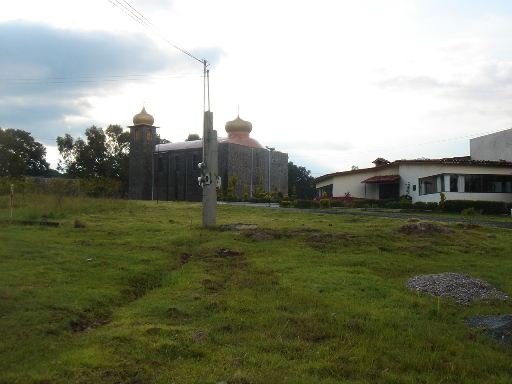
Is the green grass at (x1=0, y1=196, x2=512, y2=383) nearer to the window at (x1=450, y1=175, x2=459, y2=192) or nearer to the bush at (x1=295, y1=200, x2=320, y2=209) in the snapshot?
the bush at (x1=295, y1=200, x2=320, y2=209)

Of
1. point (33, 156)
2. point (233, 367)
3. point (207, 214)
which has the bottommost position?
point (233, 367)

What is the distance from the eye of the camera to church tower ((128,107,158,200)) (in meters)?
59.7

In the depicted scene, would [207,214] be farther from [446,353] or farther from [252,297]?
[446,353]

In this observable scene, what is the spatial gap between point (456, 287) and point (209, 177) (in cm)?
1117

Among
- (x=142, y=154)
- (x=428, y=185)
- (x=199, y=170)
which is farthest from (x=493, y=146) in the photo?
(x=142, y=154)

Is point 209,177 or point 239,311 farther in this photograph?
point 209,177

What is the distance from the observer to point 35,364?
6.18 metres

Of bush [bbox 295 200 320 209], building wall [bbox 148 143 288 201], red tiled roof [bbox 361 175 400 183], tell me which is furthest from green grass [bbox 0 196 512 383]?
building wall [bbox 148 143 288 201]

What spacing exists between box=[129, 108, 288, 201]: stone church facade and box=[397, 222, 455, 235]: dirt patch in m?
38.5

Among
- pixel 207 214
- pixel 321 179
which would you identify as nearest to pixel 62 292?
pixel 207 214

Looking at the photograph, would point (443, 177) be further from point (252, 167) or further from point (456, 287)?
point (252, 167)

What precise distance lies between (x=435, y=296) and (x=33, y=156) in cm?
6410

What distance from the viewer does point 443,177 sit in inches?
1314

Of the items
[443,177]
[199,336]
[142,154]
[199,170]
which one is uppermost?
[142,154]
